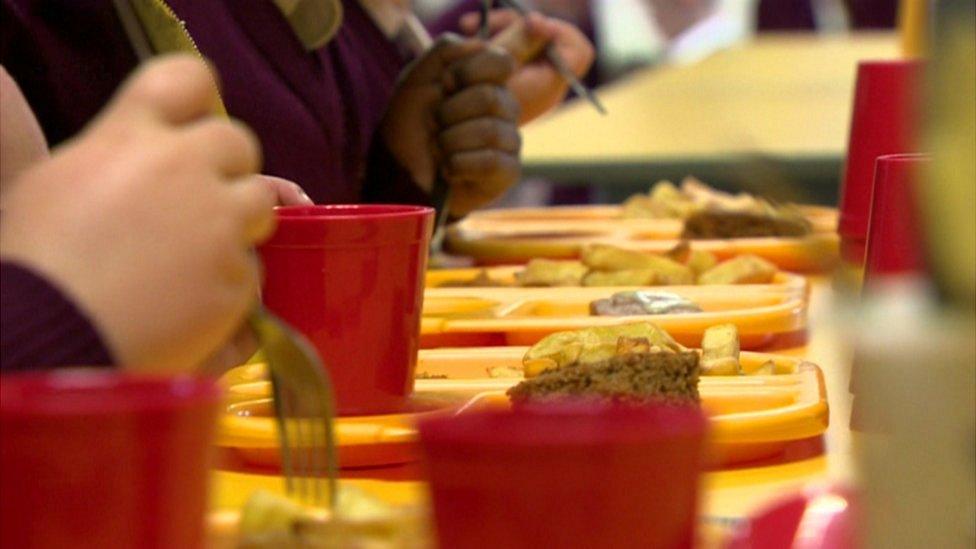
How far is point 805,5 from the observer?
3.65 metres

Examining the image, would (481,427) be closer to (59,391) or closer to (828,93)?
(59,391)

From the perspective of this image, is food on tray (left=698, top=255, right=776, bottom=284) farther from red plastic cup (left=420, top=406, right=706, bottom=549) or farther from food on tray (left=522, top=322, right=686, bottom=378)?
red plastic cup (left=420, top=406, right=706, bottom=549)

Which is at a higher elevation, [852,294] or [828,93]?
[852,294]

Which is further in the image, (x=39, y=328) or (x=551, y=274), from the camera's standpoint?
(x=551, y=274)

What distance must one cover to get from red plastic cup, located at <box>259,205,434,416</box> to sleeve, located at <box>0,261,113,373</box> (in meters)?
0.24

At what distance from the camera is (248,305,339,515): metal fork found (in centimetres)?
48

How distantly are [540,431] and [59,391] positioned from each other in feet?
0.36

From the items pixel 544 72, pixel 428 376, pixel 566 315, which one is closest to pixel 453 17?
pixel 544 72

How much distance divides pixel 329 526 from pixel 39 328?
0.36 ft

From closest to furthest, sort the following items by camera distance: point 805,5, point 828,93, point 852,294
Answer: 1. point 852,294
2. point 828,93
3. point 805,5

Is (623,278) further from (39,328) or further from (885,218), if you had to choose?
(39,328)

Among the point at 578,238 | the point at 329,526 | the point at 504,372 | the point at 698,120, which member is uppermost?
the point at 329,526

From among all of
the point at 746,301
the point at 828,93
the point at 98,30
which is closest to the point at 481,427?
the point at 746,301

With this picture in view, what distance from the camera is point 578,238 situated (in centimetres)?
149
